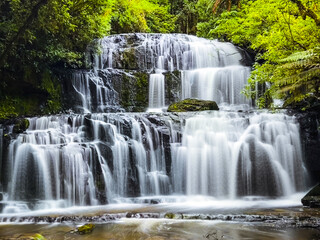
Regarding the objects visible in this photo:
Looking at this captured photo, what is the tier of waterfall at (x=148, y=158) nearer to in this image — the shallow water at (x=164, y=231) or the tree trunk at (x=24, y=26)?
the tree trunk at (x=24, y=26)

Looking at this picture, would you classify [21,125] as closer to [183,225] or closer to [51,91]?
[51,91]

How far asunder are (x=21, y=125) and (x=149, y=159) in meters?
4.13

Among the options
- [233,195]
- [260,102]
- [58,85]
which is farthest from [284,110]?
[58,85]

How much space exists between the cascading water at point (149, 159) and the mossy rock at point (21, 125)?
0.20 metres

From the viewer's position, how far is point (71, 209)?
329 inches

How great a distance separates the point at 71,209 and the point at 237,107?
386 inches

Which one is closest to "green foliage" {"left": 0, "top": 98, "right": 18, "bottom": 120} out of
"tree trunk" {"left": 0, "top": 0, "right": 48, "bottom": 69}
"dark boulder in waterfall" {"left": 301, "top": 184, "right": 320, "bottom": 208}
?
"tree trunk" {"left": 0, "top": 0, "right": 48, "bottom": 69}

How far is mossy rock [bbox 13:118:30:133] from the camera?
376 inches

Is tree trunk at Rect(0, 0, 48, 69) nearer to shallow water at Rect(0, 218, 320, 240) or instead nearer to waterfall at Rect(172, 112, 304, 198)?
shallow water at Rect(0, 218, 320, 240)

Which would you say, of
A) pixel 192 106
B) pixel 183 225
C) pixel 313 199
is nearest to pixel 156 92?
pixel 192 106

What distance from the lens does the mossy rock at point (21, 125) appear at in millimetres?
9562

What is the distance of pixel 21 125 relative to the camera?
966 cm

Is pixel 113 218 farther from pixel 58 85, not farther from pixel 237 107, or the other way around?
pixel 237 107

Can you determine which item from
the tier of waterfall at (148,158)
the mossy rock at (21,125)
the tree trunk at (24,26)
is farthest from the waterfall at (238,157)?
the tree trunk at (24,26)
